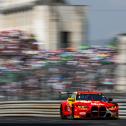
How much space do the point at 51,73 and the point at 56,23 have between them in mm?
11818

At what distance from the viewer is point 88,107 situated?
20594mm

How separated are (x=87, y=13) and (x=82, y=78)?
12.7 m

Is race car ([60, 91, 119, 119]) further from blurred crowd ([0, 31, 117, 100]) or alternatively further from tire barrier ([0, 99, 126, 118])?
blurred crowd ([0, 31, 117, 100])

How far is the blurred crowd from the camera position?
23.0m

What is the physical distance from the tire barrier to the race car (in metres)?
1.43

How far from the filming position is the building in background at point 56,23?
34719 mm

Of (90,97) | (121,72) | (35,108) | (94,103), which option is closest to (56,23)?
(121,72)

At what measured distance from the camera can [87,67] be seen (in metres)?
24.0

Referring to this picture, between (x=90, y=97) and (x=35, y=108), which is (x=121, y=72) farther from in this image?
(x=90, y=97)

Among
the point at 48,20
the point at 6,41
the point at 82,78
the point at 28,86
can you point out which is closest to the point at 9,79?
the point at 28,86

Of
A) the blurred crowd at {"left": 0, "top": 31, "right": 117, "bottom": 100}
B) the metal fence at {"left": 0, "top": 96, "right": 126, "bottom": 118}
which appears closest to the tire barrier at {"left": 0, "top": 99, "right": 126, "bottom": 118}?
the metal fence at {"left": 0, "top": 96, "right": 126, "bottom": 118}

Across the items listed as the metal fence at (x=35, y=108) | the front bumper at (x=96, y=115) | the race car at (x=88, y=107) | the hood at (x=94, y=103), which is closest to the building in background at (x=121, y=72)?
the metal fence at (x=35, y=108)

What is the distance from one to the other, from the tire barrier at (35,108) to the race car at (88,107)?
4.68 feet

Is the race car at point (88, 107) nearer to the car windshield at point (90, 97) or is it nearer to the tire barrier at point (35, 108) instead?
the car windshield at point (90, 97)
